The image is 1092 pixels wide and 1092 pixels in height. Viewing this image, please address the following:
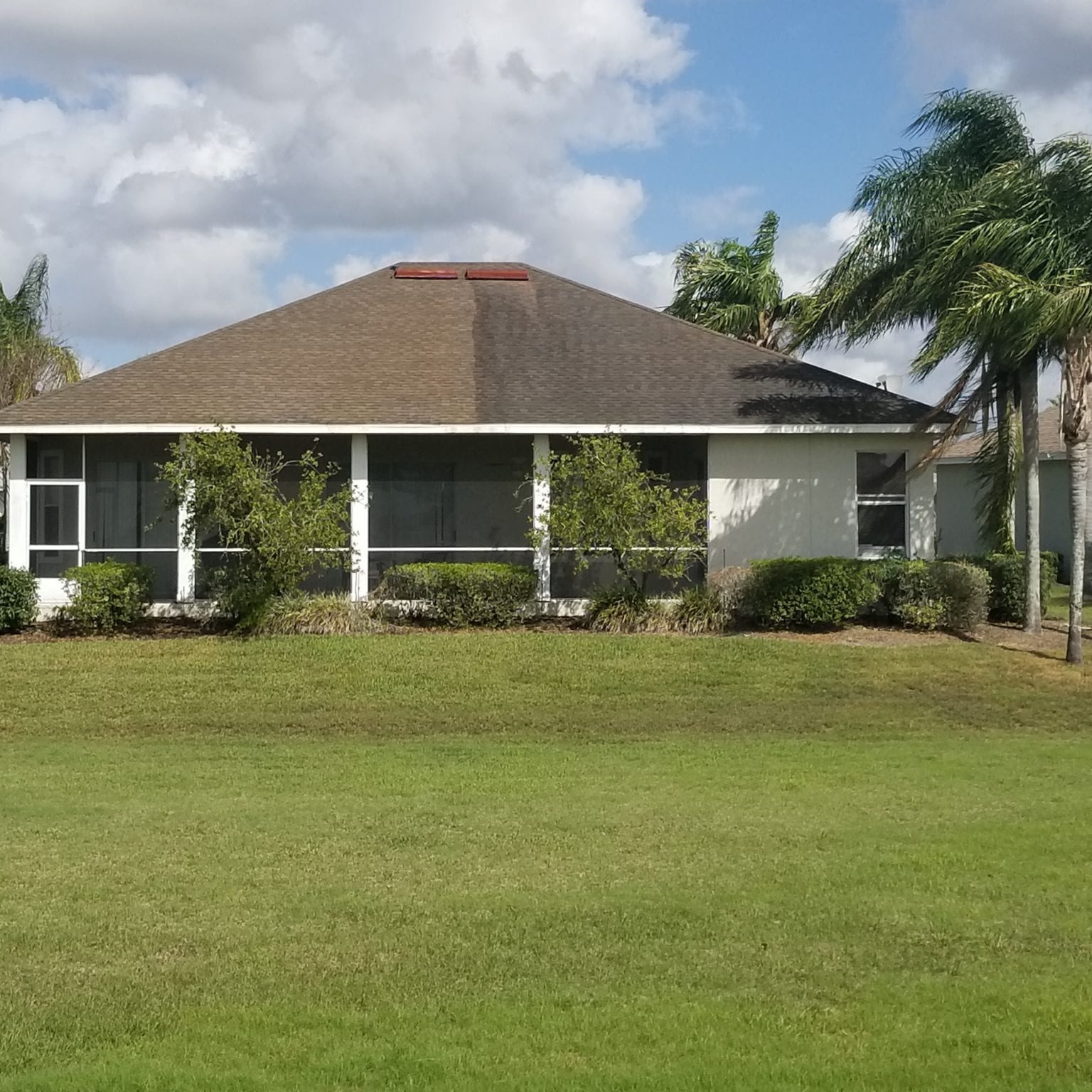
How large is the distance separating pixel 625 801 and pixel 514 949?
4.06 meters

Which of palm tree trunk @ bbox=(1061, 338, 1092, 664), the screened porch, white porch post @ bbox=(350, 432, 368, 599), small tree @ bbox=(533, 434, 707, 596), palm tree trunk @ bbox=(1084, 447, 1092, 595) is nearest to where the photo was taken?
palm tree trunk @ bbox=(1061, 338, 1092, 664)

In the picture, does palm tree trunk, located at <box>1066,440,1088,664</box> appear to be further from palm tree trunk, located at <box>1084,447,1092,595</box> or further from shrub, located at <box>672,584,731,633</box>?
palm tree trunk, located at <box>1084,447,1092,595</box>

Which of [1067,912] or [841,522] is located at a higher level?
[841,522]

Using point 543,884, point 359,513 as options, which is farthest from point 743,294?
point 543,884

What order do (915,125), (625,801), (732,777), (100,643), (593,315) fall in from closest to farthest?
(625,801) → (732,777) → (100,643) → (915,125) → (593,315)

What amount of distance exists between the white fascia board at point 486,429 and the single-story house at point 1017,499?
11544 millimetres

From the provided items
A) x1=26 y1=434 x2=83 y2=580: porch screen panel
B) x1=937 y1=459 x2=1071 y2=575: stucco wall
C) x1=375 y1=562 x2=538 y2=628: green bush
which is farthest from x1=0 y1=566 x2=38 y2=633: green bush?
x1=937 y1=459 x2=1071 y2=575: stucco wall

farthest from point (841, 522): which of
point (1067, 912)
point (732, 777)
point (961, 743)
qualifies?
point (1067, 912)

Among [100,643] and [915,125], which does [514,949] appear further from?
[915,125]

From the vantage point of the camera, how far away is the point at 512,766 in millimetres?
12422

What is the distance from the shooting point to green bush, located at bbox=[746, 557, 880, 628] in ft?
60.3

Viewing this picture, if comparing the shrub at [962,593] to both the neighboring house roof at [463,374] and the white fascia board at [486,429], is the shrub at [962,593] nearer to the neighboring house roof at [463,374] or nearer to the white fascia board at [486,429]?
the white fascia board at [486,429]

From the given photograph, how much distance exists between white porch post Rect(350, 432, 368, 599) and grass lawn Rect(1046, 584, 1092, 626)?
414 inches

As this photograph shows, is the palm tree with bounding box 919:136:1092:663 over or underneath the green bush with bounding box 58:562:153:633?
over
